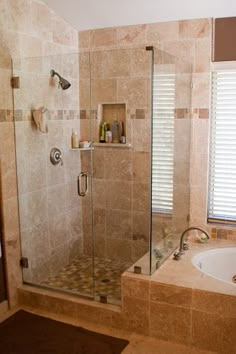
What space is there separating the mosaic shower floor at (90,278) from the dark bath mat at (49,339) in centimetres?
31

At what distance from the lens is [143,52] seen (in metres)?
3.28

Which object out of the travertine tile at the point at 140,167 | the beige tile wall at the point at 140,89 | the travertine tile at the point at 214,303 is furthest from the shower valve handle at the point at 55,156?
the travertine tile at the point at 214,303

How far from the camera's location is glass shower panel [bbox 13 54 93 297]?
3076 millimetres

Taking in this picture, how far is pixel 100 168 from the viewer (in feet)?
11.8

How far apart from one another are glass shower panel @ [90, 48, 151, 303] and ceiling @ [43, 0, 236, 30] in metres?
0.29

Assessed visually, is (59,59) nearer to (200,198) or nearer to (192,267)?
(200,198)

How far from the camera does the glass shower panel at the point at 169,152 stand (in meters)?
2.81

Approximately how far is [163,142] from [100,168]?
34.3 inches

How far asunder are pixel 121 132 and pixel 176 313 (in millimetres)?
1739

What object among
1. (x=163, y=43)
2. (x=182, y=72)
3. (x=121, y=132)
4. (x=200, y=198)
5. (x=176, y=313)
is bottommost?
(x=176, y=313)

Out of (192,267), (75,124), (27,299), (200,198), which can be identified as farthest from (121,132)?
(27,299)

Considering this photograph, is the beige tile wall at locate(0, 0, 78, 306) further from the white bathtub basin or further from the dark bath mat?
the white bathtub basin

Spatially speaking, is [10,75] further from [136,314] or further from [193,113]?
[136,314]

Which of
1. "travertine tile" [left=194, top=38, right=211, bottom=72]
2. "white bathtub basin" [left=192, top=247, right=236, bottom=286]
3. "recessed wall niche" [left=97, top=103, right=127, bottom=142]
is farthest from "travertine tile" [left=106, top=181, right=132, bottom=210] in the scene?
"travertine tile" [left=194, top=38, right=211, bottom=72]
